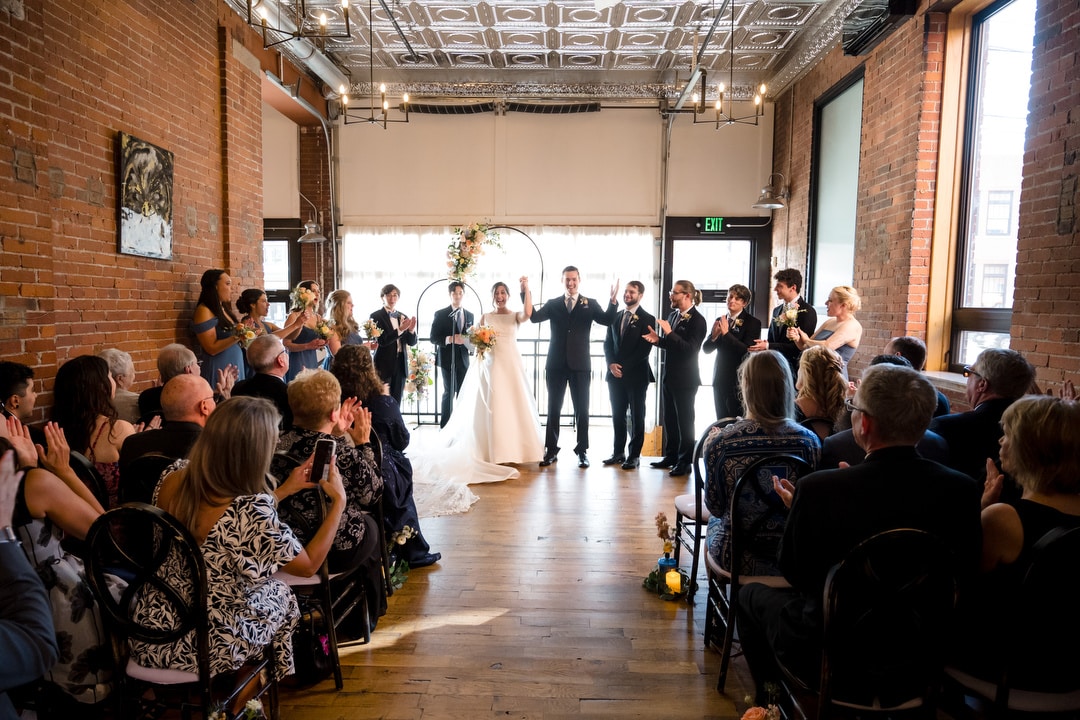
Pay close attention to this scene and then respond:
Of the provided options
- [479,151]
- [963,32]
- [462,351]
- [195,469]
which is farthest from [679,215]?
[195,469]

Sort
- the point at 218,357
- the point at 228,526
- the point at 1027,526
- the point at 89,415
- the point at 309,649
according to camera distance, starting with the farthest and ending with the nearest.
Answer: the point at 218,357 < the point at 89,415 < the point at 309,649 < the point at 228,526 < the point at 1027,526

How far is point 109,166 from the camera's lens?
4.54 meters

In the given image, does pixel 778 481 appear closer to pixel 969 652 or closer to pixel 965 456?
pixel 969 652

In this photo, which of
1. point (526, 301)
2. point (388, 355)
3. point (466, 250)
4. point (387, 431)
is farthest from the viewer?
point (388, 355)

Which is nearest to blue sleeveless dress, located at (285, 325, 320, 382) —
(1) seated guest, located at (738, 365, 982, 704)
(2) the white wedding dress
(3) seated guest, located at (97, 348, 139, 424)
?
(2) the white wedding dress

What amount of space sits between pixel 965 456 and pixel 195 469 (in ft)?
8.89

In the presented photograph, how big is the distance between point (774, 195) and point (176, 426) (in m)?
7.32

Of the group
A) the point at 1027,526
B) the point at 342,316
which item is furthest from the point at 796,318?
the point at 342,316

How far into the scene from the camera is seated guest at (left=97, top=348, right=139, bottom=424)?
3238 millimetres

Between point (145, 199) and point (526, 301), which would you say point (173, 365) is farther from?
point (526, 301)

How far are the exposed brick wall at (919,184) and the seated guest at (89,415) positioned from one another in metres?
4.59

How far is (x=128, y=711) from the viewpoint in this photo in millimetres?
1948

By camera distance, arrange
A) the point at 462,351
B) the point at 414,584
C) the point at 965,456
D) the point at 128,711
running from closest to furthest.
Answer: the point at 128,711 < the point at 965,456 < the point at 414,584 < the point at 462,351

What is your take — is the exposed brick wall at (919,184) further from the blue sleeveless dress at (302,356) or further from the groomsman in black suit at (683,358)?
the blue sleeveless dress at (302,356)
